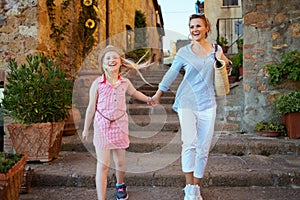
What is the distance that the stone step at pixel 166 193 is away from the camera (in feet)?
7.22

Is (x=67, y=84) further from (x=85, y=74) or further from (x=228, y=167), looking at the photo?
(x=228, y=167)

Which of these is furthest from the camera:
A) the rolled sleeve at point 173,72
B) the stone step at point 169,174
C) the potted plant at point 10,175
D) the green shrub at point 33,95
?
the green shrub at point 33,95

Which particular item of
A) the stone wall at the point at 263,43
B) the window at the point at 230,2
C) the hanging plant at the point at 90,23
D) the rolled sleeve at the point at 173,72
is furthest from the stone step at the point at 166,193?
the window at the point at 230,2

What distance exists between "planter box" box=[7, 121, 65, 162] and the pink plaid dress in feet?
3.21

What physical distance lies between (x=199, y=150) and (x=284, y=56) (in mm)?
2509

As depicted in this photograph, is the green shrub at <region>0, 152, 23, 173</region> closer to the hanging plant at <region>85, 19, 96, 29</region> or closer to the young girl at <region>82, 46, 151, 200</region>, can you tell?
the young girl at <region>82, 46, 151, 200</region>

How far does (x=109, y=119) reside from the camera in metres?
1.92

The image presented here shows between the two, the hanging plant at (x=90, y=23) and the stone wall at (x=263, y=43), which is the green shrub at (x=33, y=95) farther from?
the stone wall at (x=263, y=43)

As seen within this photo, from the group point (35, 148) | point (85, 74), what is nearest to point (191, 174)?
point (35, 148)

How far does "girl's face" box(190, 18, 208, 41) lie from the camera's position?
191cm

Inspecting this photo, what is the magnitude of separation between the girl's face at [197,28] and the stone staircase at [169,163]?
117 centimetres

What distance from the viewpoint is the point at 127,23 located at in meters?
9.24

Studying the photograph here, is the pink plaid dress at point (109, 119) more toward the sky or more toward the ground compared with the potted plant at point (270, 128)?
more toward the sky

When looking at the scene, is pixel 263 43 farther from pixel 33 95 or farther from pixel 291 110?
pixel 33 95
